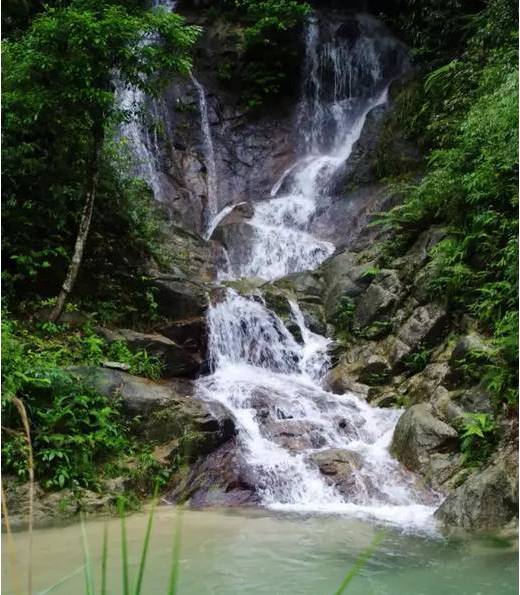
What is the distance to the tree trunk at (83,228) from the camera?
8391 millimetres

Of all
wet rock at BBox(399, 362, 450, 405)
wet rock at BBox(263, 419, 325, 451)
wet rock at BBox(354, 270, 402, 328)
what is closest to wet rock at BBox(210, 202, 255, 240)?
wet rock at BBox(354, 270, 402, 328)

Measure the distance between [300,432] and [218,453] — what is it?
1.19 meters

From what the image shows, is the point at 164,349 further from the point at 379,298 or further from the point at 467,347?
the point at 467,347

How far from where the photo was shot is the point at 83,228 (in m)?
8.59

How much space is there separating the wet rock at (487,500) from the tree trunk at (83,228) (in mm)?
5661

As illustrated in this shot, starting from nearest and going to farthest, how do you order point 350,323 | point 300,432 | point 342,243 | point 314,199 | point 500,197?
point 300,432 → point 500,197 → point 350,323 → point 342,243 → point 314,199

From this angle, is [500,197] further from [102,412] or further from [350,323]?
[102,412]

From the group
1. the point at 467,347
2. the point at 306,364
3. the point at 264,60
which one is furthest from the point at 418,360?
the point at 264,60

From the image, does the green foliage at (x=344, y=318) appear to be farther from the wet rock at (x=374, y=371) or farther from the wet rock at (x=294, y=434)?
the wet rock at (x=294, y=434)

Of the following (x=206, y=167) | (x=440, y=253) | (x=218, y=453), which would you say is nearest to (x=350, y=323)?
(x=440, y=253)

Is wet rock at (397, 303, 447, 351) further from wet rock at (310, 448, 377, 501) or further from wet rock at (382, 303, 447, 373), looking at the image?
wet rock at (310, 448, 377, 501)

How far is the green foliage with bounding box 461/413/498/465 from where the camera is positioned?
657 centimetres

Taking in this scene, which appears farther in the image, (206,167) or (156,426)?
(206,167)

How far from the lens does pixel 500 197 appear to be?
8.56m
